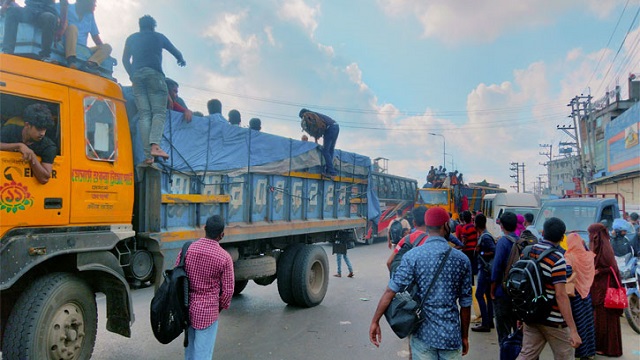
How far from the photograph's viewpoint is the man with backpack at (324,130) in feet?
24.7

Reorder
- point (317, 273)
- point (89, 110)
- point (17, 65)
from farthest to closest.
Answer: point (317, 273)
point (89, 110)
point (17, 65)

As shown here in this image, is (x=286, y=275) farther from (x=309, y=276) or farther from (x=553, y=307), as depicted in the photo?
(x=553, y=307)

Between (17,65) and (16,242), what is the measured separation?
144 cm

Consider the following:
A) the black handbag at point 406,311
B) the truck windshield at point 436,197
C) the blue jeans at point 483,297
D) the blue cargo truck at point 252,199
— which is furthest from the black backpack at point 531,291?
the truck windshield at point 436,197

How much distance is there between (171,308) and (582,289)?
400 centimetres

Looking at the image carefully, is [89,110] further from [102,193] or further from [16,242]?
[16,242]

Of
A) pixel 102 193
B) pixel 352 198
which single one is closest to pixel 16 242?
pixel 102 193

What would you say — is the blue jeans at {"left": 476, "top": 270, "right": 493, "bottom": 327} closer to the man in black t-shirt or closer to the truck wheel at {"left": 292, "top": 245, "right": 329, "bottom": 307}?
the truck wheel at {"left": 292, "top": 245, "right": 329, "bottom": 307}

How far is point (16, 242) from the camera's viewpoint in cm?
319

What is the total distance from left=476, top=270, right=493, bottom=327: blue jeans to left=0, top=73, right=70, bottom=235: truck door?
16.1 ft

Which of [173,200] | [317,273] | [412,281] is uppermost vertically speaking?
[173,200]

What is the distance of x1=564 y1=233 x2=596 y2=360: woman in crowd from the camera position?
424 cm

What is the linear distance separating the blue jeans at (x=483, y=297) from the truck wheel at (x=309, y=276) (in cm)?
277

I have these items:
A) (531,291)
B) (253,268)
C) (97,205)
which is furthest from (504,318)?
(97,205)
